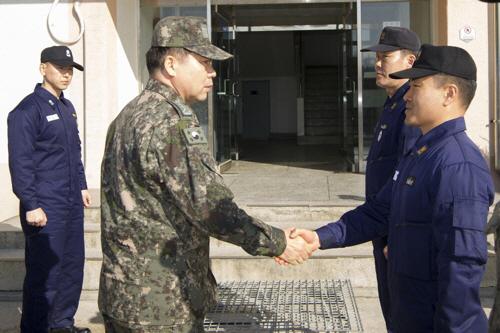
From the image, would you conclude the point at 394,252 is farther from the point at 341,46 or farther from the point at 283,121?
the point at 283,121

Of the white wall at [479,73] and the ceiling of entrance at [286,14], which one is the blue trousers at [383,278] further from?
the ceiling of entrance at [286,14]

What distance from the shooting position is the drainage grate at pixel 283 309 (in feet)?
10.1

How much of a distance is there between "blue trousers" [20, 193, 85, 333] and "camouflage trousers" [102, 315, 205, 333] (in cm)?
161

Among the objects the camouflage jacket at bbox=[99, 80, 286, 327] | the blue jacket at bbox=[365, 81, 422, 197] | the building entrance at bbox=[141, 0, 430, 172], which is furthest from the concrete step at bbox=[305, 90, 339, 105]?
the camouflage jacket at bbox=[99, 80, 286, 327]

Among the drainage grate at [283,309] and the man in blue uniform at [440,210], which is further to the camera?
the drainage grate at [283,309]

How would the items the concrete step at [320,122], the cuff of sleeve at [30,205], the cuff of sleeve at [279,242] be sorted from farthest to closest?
A: the concrete step at [320,122]
the cuff of sleeve at [30,205]
the cuff of sleeve at [279,242]

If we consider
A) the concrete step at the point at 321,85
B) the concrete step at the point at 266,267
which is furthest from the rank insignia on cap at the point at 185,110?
the concrete step at the point at 321,85

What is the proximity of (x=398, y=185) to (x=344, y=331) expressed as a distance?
0.99 m

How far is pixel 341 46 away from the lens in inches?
364

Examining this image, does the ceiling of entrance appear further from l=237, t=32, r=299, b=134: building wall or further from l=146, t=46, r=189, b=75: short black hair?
l=146, t=46, r=189, b=75: short black hair

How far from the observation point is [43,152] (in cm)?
371

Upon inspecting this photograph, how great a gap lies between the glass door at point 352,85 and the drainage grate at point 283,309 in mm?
4103

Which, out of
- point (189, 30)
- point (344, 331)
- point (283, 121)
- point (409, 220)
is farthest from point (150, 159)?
point (283, 121)

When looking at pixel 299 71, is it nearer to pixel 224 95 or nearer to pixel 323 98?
pixel 323 98
